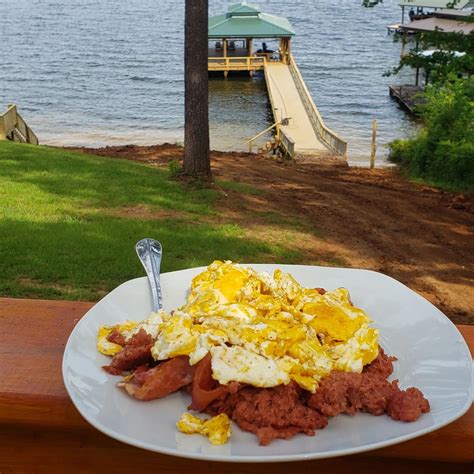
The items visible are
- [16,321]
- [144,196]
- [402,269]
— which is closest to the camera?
[16,321]

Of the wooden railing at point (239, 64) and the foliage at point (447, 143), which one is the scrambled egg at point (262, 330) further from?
the wooden railing at point (239, 64)

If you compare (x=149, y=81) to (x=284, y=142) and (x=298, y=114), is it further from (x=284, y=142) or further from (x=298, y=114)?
(x=284, y=142)

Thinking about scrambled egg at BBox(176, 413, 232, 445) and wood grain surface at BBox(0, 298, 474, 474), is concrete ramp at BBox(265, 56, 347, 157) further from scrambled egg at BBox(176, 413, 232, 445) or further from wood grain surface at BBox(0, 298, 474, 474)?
scrambled egg at BBox(176, 413, 232, 445)

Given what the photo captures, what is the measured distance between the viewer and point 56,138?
26734mm

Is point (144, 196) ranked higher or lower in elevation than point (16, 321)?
lower

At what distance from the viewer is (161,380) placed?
4.59 feet

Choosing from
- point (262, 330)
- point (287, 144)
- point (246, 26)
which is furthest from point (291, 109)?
point (262, 330)

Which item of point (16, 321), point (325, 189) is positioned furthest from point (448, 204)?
point (16, 321)

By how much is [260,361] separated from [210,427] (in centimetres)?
18

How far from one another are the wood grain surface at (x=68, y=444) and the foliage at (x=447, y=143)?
1423cm

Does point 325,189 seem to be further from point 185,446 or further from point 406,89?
point 406,89

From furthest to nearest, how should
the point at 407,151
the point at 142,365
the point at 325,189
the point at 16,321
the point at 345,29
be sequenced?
the point at 345,29
the point at 407,151
the point at 325,189
the point at 16,321
the point at 142,365

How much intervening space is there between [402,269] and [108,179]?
15.2ft

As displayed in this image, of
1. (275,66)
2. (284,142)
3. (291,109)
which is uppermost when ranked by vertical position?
(275,66)
